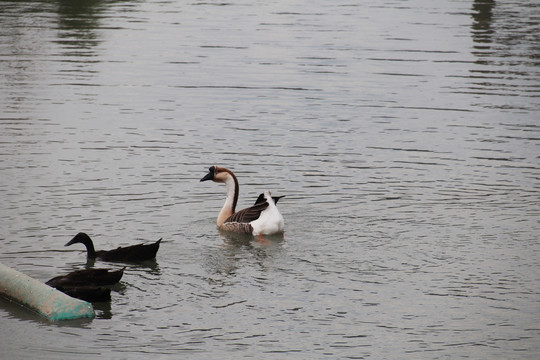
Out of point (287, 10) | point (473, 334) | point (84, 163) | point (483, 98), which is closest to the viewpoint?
point (473, 334)

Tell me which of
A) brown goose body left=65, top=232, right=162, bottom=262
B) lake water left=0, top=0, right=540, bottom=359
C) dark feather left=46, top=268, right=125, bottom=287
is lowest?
lake water left=0, top=0, right=540, bottom=359

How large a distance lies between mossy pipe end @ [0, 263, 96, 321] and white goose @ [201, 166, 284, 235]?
13.4 ft

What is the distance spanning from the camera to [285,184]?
705 inches

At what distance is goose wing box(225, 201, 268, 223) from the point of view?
1530 cm

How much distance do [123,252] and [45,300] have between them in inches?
85.6

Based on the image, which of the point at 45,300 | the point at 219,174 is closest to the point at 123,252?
the point at 45,300

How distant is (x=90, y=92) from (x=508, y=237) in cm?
1405

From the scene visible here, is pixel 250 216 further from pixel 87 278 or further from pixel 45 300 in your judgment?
pixel 45 300

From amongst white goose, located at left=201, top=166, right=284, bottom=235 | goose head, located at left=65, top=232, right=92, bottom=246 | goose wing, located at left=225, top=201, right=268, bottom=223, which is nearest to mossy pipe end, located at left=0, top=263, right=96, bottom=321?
goose head, located at left=65, top=232, right=92, bottom=246

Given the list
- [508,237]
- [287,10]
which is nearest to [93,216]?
[508,237]

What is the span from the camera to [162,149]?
20.3 meters

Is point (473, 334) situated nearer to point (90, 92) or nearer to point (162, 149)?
point (162, 149)

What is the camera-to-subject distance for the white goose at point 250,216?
Answer: 49.3 ft

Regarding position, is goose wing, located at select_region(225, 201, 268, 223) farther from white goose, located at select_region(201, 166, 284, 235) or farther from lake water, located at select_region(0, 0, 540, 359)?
lake water, located at select_region(0, 0, 540, 359)
